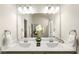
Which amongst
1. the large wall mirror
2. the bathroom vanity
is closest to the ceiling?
the large wall mirror

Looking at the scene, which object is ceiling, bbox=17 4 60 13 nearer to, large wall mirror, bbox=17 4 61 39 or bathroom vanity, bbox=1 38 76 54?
large wall mirror, bbox=17 4 61 39

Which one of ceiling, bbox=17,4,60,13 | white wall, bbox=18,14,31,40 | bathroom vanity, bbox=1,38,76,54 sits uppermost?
ceiling, bbox=17,4,60,13

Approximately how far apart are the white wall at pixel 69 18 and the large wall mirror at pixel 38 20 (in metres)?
0.07

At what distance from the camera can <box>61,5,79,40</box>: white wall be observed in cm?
160

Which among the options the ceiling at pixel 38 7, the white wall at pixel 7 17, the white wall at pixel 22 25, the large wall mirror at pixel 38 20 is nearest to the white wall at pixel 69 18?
the large wall mirror at pixel 38 20

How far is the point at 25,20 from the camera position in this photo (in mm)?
1633

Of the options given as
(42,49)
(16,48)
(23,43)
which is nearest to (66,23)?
(42,49)

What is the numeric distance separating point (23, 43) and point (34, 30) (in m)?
0.28

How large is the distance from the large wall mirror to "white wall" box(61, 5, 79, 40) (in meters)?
0.07

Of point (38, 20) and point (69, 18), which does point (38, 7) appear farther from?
point (69, 18)

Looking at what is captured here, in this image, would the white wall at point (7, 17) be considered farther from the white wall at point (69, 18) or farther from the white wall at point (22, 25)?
the white wall at point (69, 18)

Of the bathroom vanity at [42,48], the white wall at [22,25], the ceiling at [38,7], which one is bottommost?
the bathroom vanity at [42,48]

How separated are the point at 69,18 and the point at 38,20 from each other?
1.65 feet

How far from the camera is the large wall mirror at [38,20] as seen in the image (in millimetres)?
1626
